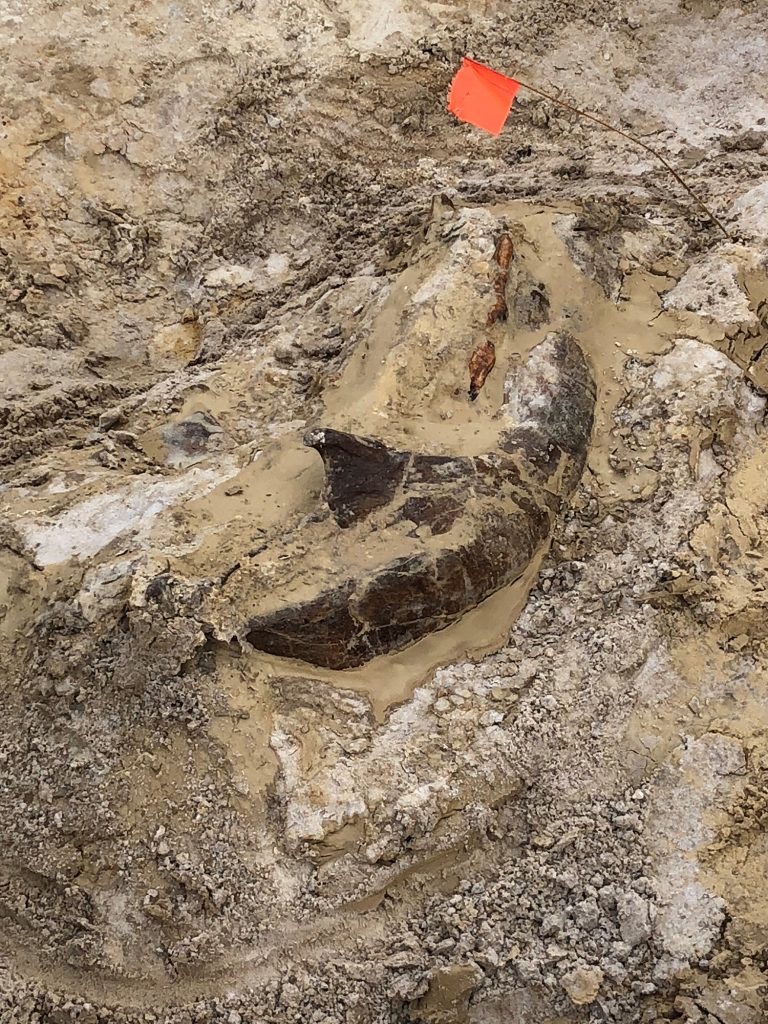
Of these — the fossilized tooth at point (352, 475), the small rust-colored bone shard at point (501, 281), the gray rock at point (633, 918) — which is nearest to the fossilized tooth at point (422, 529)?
the fossilized tooth at point (352, 475)

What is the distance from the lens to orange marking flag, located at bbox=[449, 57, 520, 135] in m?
5.13

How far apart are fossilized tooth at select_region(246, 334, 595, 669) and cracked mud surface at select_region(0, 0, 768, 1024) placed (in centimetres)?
7

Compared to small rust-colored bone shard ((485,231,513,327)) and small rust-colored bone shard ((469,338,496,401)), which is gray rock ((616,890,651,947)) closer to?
small rust-colored bone shard ((469,338,496,401))

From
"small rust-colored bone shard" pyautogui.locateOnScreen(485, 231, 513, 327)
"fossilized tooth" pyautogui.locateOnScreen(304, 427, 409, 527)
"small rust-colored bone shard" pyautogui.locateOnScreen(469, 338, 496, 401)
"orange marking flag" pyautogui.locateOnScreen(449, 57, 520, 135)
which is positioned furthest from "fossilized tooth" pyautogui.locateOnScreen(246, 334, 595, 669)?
"orange marking flag" pyautogui.locateOnScreen(449, 57, 520, 135)

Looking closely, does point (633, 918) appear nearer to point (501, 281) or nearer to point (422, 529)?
point (422, 529)

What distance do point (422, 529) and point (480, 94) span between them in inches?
127

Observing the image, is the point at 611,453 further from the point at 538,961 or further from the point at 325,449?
the point at 538,961

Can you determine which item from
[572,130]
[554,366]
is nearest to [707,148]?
[572,130]

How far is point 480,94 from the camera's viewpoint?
517cm

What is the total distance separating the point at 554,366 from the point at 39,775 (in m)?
2.84

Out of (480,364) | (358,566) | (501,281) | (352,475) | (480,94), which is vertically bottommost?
(358,566)

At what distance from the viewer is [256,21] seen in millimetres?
5512

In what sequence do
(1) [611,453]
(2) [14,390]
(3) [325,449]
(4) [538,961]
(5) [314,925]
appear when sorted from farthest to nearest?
1. (2) [14,390]
2. (1) [611,453]
3. (3) [325,449]
4. (5) [314,925]
5. (4) [538,961]

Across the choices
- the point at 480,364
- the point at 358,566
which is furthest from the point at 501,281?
the point at 358,566
